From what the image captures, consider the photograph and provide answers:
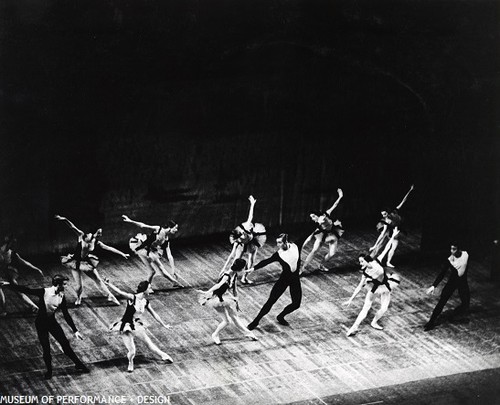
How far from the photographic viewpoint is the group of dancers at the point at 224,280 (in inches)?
676

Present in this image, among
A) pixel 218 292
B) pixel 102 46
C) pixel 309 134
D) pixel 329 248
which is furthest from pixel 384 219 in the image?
pixel 102 46

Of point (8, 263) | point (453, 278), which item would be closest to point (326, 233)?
point (453, 278)

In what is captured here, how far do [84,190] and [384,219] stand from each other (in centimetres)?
549

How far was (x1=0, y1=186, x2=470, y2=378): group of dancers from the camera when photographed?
56.3ft

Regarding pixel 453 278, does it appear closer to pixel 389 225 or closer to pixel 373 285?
pixel 373 285

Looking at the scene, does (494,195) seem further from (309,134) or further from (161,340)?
(161,340)

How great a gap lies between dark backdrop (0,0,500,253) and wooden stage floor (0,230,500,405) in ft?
4.83

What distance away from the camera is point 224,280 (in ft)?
58.9

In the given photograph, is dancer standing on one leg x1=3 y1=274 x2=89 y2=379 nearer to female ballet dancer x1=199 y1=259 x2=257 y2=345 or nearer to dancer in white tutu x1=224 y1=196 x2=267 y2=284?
female ballet dancer x1=199 y1=259 x2=257 y2=345

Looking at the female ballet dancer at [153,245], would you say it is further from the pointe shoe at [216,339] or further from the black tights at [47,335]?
the black tights at [47,335]

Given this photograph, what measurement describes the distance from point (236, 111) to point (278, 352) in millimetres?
5544

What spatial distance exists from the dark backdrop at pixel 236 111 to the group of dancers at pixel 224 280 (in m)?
1.24

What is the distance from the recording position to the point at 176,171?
22.2 m

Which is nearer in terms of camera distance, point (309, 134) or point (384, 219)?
point (384, 219)
